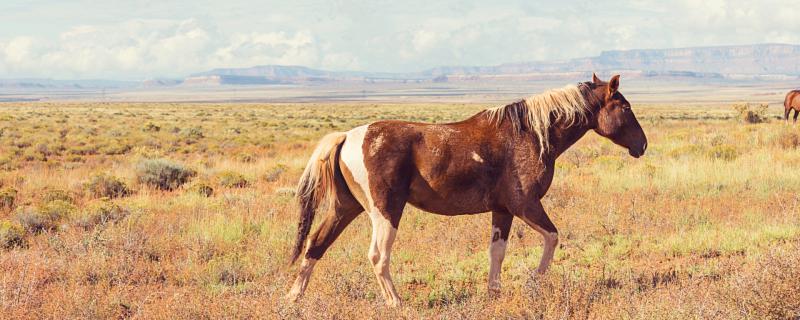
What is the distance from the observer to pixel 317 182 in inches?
217

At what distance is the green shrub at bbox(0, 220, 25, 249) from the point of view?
7766mm

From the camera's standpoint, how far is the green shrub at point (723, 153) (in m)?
14.6

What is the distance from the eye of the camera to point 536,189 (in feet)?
17.2

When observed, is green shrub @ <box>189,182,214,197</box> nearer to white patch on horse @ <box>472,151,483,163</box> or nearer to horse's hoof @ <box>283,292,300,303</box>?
horse's hoof @ <box>283,292,300,303</box>

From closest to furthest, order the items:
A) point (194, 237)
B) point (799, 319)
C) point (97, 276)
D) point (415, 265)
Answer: point (799, 319) < point (97, 276) < point (415, 265) < point (194, 237)

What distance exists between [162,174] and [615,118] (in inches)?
450

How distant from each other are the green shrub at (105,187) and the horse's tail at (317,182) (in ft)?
27.7

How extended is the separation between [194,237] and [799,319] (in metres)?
6.26

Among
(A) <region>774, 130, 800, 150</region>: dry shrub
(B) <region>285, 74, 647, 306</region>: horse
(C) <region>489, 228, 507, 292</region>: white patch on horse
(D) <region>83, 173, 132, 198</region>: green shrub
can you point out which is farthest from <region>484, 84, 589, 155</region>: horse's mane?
(A) <region>774, 130, 800, 150</region>: dry shrub

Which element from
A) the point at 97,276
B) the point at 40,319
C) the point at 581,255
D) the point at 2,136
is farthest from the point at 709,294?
the point at 2,136

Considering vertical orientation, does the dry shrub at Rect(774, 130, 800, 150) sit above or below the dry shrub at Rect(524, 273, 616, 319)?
above

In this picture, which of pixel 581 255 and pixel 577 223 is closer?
pixel 581 255

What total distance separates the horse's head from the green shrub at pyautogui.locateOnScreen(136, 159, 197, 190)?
10669mm

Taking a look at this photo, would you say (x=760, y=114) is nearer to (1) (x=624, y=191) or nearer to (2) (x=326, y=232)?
(1) (x=624, y=191)
